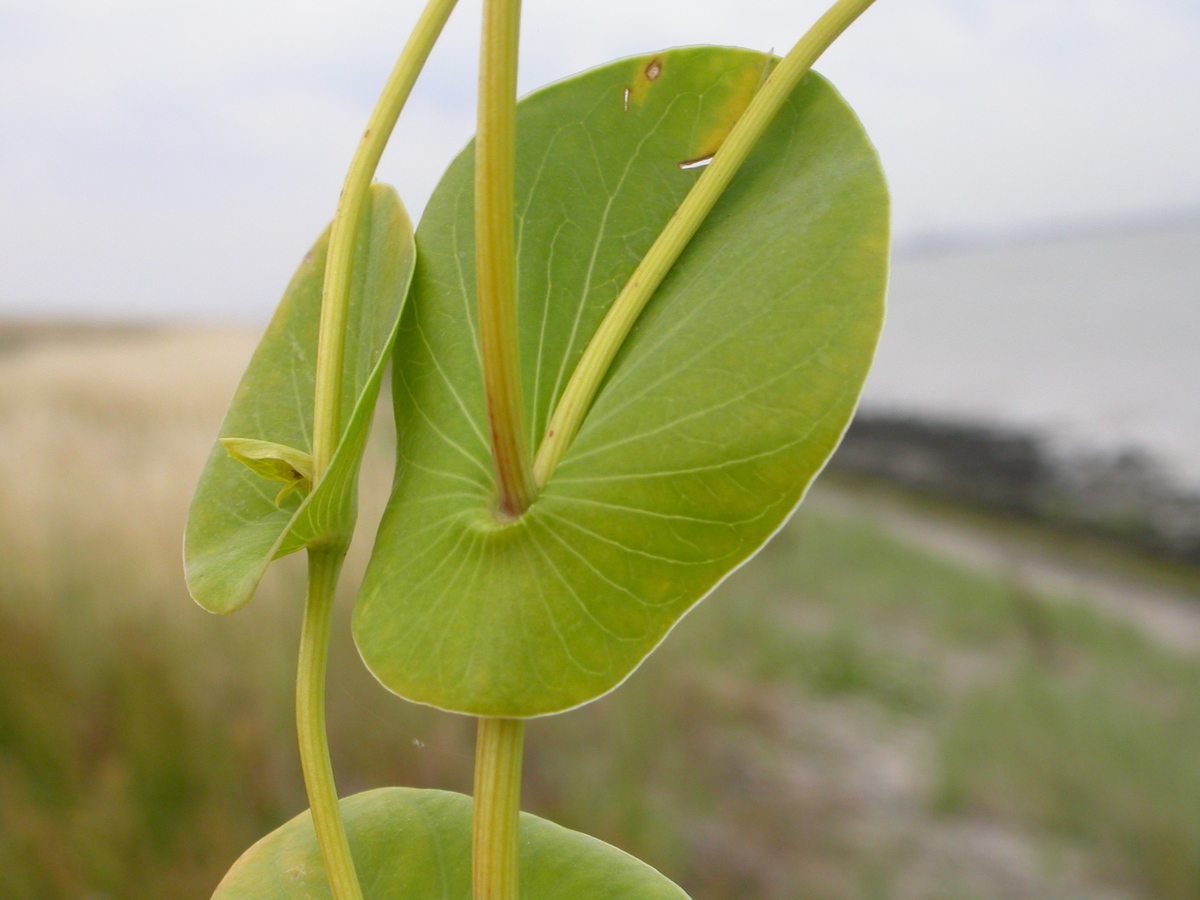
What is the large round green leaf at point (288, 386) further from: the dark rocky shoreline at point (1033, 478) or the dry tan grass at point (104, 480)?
the dark rocky shoreline at point (1033, 478)

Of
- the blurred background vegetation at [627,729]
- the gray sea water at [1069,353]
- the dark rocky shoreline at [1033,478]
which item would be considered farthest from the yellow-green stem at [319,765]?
the dark rocky shoreline at [1033,478]

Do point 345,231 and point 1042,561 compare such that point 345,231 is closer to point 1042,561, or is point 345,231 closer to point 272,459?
point 272,459

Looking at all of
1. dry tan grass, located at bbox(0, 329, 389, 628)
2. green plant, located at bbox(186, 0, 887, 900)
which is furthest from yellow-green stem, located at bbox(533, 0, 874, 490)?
dry tan grass, located at bbox(0, 329, 389, 628)

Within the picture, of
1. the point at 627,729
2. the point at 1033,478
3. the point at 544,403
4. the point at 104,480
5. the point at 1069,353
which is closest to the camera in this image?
the point at 544,403

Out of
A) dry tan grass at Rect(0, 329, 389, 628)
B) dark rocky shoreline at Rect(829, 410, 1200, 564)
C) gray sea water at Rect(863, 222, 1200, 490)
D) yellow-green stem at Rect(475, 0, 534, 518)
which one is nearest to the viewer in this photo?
yellow-green stem at Rect(475, 0, 534, 518)

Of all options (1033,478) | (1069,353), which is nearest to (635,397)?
(1033,478)

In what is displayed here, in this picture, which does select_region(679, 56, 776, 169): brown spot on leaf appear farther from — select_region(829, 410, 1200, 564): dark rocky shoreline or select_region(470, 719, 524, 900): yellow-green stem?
select_region(829, 410, 1200, 564): dark rocky shoreline

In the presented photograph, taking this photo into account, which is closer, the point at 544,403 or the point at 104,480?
the point at 544,403
